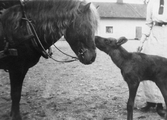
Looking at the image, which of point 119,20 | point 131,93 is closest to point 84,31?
point 131,93

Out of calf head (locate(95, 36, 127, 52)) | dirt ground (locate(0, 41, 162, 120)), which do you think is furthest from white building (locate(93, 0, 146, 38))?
calf head (locate(95, 36, 127, 52))

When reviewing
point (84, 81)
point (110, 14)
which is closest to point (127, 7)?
point (110, 14)

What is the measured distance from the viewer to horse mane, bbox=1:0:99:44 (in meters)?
3.40

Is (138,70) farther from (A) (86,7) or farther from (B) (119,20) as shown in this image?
(B) (119,20)

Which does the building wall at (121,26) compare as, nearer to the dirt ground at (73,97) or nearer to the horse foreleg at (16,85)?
the dirt ground at (73,97)

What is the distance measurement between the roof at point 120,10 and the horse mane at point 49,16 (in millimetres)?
35618

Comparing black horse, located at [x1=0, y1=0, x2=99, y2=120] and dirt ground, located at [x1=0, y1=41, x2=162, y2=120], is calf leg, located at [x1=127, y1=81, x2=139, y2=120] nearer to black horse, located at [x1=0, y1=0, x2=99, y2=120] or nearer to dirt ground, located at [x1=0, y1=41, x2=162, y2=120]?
dirt ground, located at [x1=0, y1=41, x2=162, y2=120]

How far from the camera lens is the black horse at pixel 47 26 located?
3.39m

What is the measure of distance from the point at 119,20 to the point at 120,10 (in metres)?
2.61

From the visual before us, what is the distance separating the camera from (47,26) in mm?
3496

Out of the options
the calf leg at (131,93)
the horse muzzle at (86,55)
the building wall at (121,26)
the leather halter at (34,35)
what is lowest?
the building wall at (121,26)

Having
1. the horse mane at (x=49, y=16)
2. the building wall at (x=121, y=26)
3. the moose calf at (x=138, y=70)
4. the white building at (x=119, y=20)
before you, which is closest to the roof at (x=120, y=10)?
the white building at (x=119, y=20)

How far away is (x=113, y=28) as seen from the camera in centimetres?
3928

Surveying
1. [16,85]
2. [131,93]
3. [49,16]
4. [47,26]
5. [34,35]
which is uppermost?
[49,16]
